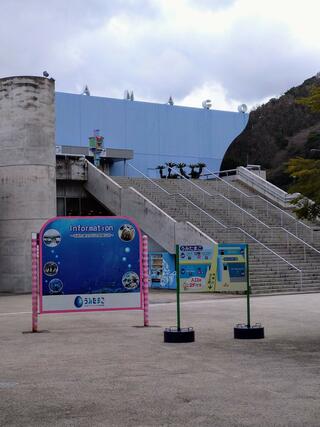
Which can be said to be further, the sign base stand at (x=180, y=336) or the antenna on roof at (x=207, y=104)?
the antenna on roof at (x=207, y=104)

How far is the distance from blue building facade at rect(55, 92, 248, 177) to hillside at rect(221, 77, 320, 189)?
22079mm

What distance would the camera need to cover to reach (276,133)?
3937 inches

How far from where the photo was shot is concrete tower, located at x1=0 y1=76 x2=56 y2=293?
30547 mm

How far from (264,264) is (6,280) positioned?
11863 mm

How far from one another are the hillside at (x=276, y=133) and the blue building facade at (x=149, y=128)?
22079 mm

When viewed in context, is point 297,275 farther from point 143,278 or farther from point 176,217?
point 143,278

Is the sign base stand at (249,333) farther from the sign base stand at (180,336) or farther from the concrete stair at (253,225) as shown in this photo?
the concrete stair at (253,225)

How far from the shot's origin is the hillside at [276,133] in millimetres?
91931

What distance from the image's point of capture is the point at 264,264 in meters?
30.0

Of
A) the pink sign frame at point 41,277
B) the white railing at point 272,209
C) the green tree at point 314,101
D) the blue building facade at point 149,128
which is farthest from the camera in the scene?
the blue building facade at point 149,128

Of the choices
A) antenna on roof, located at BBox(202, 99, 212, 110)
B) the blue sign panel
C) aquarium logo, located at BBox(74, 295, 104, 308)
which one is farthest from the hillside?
aquarium logo, located at BBox(74, 295, 104, 308)

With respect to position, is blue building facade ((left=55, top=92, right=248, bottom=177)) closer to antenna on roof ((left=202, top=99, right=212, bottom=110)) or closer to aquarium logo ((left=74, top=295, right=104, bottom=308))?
antenna on roof ((left=202, top=99, right=212, bottom=110))

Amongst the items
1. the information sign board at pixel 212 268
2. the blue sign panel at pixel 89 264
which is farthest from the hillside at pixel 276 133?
the information sign board at pixel 212 268

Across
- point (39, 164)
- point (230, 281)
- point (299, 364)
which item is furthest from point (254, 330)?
point (39, 164)
